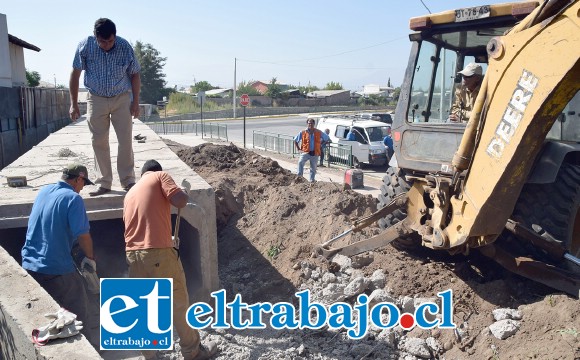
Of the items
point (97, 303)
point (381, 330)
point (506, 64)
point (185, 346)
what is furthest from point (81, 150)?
point (506, 64)

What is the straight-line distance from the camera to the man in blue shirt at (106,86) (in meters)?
5.59

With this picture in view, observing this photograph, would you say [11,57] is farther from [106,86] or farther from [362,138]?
[106,86]

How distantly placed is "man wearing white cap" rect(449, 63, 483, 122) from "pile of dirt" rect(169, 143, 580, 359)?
152 cm

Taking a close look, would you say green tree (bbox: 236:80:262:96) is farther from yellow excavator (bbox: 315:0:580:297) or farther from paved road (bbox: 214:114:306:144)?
yellow excavator (bbox: 315:0:580:297)

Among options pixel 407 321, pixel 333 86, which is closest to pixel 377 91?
pixel 333 86

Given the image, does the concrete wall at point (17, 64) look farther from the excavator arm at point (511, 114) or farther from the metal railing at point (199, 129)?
the excavator arm at point (511, 114)

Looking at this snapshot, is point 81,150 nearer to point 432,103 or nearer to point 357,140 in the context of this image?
point 432,103

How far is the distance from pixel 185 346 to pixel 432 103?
369 centimetres

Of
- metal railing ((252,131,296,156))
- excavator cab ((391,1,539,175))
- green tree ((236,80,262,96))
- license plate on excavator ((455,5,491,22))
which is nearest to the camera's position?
license plate on excavator ((455,5,491,22))

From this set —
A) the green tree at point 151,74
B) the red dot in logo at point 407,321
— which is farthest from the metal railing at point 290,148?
the green tree at point 151,74

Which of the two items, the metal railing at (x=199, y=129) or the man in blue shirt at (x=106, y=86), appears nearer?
the man in blue shirt at (x=106, y=86)

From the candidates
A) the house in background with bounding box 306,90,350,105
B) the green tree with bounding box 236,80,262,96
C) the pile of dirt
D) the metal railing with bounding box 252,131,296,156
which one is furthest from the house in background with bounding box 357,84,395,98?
the pile of dirt

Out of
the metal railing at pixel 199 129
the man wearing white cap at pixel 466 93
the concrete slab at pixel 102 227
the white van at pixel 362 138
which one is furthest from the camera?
the metal railing at pixel 199 129

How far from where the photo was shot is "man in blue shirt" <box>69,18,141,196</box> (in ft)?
18.3
